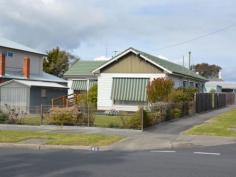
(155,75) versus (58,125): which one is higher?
(155,75)

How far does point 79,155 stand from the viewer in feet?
45.2

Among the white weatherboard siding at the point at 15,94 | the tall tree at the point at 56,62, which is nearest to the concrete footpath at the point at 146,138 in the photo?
the white weatherboard siding at the point at 15,94

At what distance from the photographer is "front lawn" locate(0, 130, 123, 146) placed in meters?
16.6

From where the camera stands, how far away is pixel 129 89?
34312mm

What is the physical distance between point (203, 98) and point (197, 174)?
1132 inches

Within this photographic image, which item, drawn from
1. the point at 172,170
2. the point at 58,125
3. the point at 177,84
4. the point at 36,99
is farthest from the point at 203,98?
the point at 172,170

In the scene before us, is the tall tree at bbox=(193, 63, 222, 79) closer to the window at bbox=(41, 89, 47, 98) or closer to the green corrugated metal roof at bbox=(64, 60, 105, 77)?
the green corrugated metal roof at bbox=(64, 60, 105, 77)

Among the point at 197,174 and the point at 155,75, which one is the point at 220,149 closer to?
the point at 197,174

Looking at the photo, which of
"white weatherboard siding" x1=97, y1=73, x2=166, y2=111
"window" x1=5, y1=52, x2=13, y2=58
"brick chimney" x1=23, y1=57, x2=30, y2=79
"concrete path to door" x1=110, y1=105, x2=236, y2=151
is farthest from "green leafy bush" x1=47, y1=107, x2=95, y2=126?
"window" x1=5, y1=52, x2=13, y2=58

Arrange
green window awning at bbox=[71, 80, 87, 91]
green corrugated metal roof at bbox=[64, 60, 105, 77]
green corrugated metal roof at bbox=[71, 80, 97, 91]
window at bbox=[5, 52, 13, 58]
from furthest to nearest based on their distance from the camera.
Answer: green corrugated metal roof at bbox=[64, 60, 105, 77] → green window awning at bbox=[71, 80, 87, 91] → green corrugated metal roof at bbox=[71, 80, 97, 91] → window at bbox=[5, 52, 13, 58]

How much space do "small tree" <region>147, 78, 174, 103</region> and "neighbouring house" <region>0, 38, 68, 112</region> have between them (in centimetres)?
835

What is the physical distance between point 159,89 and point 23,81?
11.6 meters

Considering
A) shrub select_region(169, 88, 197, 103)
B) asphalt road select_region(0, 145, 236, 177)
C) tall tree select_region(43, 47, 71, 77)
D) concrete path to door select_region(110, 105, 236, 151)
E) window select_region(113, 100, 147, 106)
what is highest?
tall tree select_region(43, 47, 71, 77)

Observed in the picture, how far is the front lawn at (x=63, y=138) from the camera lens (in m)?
16.6
